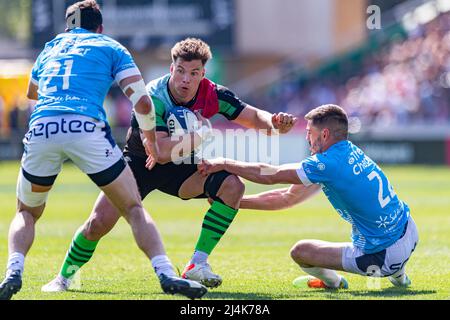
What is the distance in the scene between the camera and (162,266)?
7570mm

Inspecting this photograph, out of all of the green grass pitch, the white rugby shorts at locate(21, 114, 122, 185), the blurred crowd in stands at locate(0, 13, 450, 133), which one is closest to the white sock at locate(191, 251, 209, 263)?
the green grass pitch

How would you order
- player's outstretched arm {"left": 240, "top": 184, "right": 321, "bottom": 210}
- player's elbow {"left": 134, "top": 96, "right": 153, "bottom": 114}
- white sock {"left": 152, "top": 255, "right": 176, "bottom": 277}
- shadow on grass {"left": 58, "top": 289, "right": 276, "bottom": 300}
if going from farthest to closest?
1. player's outstretched arm {"left": 240, "top": 184, "right": 321, "bottom": 210}
2. shadow on grass {"left": 58, "top": 289, "right": 276, "bottom": 300}
3. player's elbow {"left": 134, "top": 96, "right": 153, "bottom": 114}
4. white sock {"left": 152, "top": 255, "right": 176, "bottom": 277}

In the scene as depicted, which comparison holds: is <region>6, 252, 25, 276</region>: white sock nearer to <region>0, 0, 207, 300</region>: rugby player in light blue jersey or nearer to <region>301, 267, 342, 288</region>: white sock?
<region>0, 0, 207, 300</region>: rugby player in light blue jersey

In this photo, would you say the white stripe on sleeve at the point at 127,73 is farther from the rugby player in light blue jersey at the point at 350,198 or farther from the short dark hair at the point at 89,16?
the rugby player in light blue jersey at the point at 350,198

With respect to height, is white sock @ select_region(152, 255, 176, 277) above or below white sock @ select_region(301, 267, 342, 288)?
above

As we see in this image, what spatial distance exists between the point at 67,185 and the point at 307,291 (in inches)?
657

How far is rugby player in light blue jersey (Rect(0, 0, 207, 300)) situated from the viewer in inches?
301

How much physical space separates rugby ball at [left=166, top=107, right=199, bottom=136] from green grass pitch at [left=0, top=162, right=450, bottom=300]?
1373 mm

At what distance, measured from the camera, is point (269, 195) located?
9.18m

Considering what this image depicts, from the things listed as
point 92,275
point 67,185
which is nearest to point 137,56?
point 67,185

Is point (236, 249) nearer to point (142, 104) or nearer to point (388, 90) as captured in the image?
point (142, 104)

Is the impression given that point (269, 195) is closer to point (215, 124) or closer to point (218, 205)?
point (218, 205)

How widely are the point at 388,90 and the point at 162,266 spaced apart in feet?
82.7
